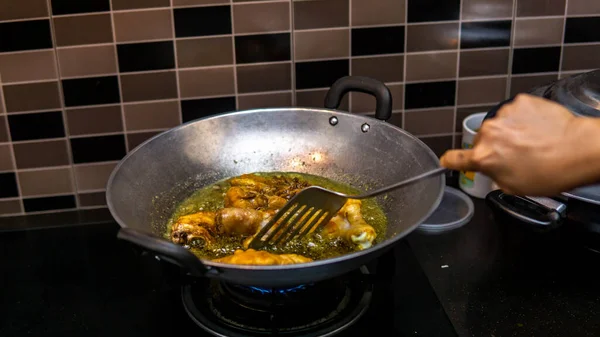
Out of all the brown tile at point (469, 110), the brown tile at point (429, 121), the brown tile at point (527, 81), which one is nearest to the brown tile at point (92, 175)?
the brown tile at point (429, 121)

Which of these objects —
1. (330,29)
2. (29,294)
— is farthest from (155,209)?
(330,29)

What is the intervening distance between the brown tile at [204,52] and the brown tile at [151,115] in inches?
3.5

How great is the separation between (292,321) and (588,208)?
1.56 feet

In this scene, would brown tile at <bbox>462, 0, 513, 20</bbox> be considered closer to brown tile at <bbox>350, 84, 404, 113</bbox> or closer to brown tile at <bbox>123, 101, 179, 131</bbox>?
brown tile at <bbox>350, 84, 404, 113</bbox>

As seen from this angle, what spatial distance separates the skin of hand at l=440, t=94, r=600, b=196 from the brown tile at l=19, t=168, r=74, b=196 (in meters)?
0.88

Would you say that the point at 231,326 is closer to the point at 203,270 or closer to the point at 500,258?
the point at 203,270

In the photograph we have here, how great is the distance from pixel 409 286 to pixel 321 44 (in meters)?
0.49

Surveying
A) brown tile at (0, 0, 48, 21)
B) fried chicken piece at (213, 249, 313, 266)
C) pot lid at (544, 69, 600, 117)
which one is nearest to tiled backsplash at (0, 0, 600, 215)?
brown tile at (0, 0, 48, 21)

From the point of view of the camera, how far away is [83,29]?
4.07 ft

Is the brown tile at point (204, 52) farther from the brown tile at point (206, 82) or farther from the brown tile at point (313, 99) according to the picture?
the brown tile at point (313, 99)

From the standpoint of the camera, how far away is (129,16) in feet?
4.07

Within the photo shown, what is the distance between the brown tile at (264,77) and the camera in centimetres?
131

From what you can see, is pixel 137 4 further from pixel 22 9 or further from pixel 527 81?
pixel 527 81

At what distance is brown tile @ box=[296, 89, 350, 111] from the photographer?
1.34m
